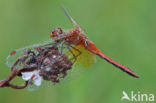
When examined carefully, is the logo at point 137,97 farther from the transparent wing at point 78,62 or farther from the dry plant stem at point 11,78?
the dry plant stem at point 11,78

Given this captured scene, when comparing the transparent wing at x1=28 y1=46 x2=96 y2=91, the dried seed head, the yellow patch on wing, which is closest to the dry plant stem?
the dried seed head

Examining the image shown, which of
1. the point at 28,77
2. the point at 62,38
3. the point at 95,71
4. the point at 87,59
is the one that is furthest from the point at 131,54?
the point at 28,77

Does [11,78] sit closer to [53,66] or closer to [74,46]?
[53,66]

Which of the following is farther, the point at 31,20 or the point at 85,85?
the point at 31,20

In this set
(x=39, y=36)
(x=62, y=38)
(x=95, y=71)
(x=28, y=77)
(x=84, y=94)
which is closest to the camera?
(x=28, y=77)

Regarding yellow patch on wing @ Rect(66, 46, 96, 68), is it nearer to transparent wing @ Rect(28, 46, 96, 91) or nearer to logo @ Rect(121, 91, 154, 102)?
transparent wing @ Rect(28, 46, 96, 91)

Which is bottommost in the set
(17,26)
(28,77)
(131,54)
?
(28,77)

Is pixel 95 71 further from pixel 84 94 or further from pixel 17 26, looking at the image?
pixel 17 26
